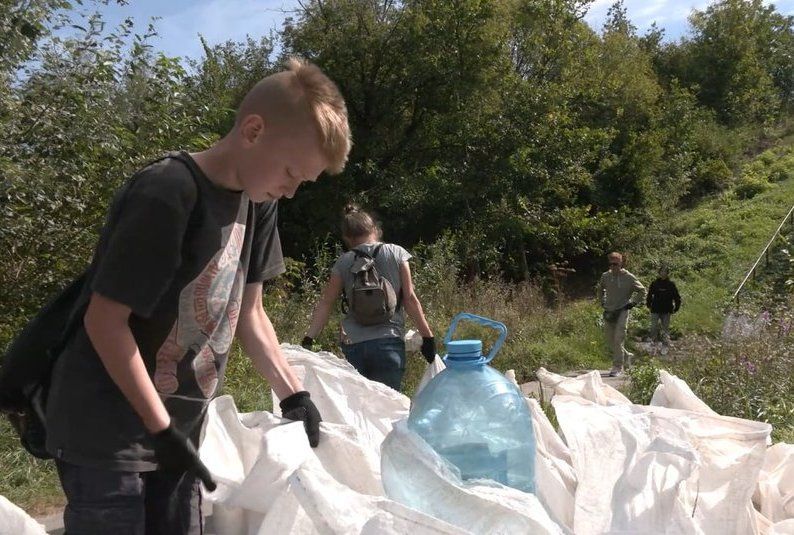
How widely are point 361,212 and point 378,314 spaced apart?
0.70 metres

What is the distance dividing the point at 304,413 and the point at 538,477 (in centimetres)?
80

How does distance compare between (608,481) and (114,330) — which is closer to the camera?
(114,330)

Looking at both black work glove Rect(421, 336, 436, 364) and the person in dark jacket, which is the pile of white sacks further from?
the person in dark jacket

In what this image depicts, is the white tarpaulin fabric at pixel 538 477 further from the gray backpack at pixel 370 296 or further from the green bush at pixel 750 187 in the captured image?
the green bush at pixel 750 187

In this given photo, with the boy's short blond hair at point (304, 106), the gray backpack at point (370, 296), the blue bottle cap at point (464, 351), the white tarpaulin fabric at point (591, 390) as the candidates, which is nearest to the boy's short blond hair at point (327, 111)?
the boy's short blond hair at point (304, 106)

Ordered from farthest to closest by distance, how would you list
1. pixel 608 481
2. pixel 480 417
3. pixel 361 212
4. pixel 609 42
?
pixel 609 42 → pixel 361 212 → pixel 480 417 → pixel 608 481

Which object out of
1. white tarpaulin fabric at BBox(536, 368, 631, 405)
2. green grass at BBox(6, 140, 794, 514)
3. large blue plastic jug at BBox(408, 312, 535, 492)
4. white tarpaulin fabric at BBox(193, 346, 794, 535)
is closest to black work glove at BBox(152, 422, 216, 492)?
white tarpaulin fabric at BBox(193, 346, 794, 535)

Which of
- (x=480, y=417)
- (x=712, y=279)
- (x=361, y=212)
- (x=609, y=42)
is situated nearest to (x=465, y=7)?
(x=712, y=279)

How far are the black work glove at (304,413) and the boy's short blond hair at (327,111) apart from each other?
843 mm

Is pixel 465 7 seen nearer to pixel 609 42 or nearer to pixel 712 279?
pixel 712 279

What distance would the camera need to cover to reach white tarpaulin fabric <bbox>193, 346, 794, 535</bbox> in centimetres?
188

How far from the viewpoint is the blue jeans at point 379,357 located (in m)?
4.43

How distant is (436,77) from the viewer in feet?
56.9

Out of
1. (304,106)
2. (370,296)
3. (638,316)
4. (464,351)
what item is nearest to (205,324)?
(304,106)
